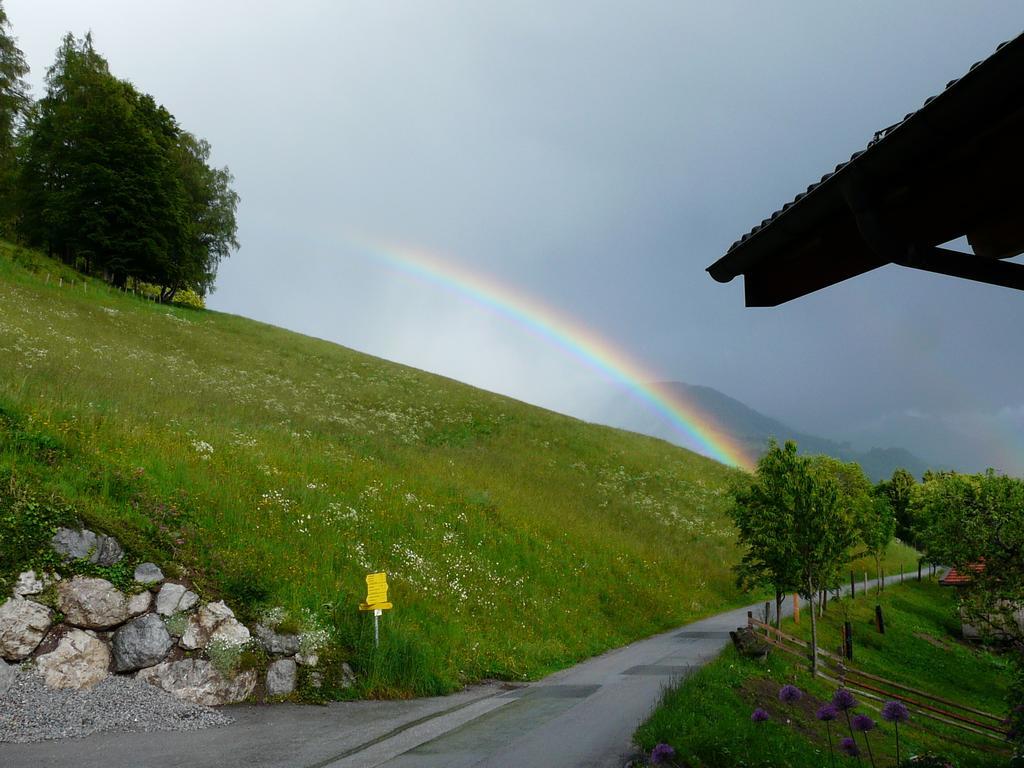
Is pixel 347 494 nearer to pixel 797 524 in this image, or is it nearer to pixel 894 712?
pixel 797 524

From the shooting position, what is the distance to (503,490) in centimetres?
3072

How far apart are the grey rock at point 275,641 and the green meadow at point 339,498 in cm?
51

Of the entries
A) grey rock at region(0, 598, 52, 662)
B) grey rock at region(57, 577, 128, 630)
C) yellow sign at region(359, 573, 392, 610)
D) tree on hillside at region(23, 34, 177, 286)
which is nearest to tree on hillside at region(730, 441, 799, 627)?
yellow sign at region(359, 573, 392, 610)

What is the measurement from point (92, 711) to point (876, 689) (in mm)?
18132

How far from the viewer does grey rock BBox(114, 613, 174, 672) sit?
1120cm

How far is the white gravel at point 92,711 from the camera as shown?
934 centimetres

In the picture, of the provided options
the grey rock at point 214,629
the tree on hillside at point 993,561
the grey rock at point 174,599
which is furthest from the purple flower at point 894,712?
the grey rock at point 174,599

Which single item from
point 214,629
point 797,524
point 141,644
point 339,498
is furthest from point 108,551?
point 797,524

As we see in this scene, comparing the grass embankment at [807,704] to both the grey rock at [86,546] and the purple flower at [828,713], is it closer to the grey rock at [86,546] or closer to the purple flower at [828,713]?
the purple flower at [828,713]

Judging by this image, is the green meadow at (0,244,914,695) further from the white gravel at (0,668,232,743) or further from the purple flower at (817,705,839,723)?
the purple flower at (817,705,839,723)

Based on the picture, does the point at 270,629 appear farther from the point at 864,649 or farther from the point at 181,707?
the point at 864,649

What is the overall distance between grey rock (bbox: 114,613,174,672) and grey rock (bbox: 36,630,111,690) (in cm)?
21

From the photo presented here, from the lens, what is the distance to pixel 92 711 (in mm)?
10047

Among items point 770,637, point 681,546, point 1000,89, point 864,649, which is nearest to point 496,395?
point 681,546
